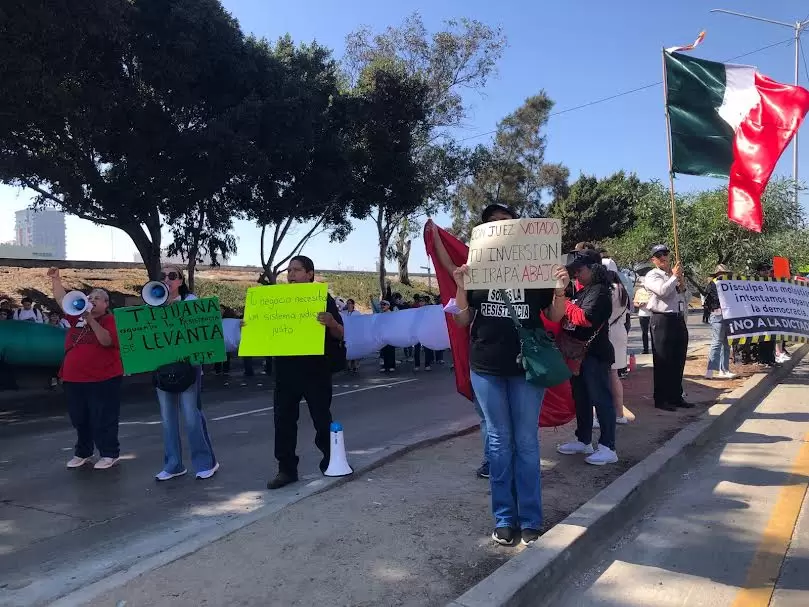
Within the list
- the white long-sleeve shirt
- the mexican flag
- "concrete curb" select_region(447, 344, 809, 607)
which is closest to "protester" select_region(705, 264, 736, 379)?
the white long-sleeve shirt

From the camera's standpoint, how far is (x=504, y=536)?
397 centimetres

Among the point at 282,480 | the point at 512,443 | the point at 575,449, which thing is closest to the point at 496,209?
the point at 512,443

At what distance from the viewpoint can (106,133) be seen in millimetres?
14711

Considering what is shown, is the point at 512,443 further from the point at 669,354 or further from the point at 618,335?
the point at 669,354

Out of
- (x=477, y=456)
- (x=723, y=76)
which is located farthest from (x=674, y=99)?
(x=477, y=456)

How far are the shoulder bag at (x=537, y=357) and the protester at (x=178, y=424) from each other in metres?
3.03

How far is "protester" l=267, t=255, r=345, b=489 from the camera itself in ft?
17.4

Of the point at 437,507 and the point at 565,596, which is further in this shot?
the point at 437,507

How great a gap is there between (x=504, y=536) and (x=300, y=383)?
209 centimetres

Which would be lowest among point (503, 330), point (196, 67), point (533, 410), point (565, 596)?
point (565, 596)

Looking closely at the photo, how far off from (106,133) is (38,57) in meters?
3.80

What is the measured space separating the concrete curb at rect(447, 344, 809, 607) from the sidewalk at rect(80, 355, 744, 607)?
20 cm

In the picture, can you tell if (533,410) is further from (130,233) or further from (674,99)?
(130,233)

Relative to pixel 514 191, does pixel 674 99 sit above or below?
below
